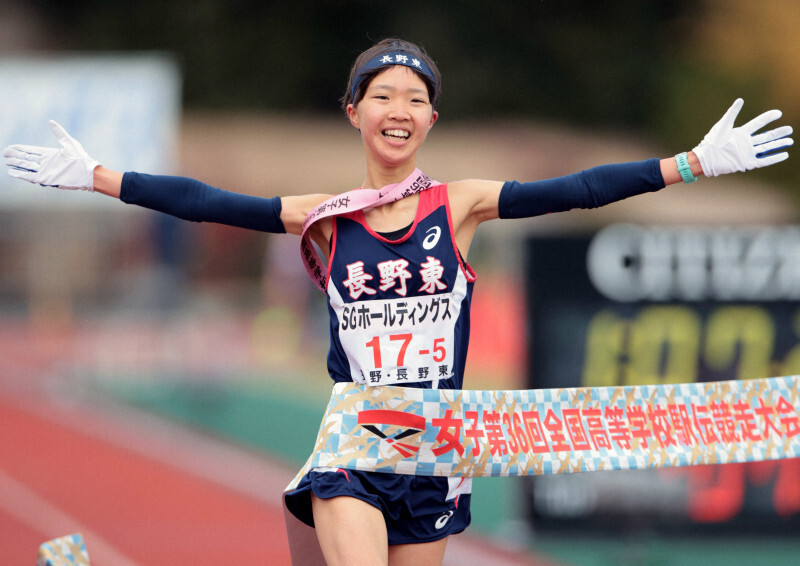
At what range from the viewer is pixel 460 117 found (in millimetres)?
38375

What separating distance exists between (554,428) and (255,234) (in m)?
26.0

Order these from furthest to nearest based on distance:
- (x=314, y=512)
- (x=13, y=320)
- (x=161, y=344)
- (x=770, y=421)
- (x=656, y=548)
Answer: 1. (x=13, y=320)
2. (x=161, y=344)
3. (x=656, y=548)
4. (x=770, y=421)
5. (x=314, y=512)

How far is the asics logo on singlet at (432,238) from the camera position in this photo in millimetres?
3330

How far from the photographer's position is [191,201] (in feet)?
11.4

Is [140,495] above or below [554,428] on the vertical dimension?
below

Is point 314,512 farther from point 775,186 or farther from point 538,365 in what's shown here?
point 775,186

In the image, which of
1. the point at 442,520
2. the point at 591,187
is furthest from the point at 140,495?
the point at 591,187

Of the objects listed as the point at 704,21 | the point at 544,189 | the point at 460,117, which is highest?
the point at 704,21

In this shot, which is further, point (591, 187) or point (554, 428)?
point (554, 428)

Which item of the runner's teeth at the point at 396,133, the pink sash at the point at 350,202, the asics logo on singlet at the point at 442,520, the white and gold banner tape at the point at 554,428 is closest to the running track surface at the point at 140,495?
the white and gold banner tape at the point at 554,428

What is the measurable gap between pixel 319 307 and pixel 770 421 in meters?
16.5

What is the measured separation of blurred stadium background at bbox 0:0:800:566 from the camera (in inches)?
307

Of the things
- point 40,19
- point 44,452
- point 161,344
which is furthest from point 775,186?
point 44,452

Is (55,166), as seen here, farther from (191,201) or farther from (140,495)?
(140,495)
